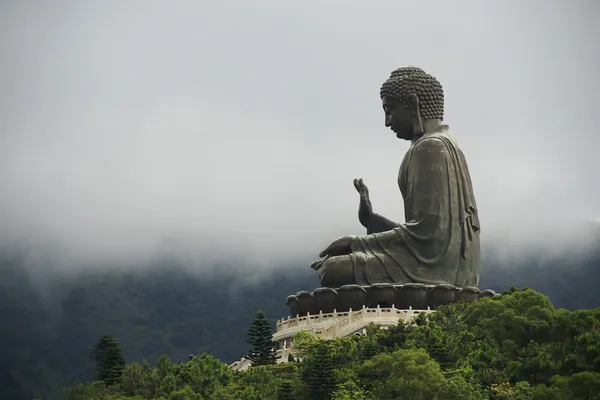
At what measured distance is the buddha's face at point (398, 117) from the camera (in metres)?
45.5

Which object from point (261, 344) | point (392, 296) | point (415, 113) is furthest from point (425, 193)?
point (261, 344)

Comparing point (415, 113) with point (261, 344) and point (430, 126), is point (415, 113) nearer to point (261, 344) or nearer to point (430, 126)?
point (430, 126)

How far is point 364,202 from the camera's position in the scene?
1789 inches

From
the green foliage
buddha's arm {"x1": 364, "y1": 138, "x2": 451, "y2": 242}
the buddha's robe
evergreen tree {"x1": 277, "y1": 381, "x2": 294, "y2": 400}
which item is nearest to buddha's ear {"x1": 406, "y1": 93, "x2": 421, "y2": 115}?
the buddha's robe

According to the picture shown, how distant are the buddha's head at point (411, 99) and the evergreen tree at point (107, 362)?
9683mm

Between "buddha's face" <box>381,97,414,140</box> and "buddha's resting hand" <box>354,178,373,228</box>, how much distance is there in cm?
153

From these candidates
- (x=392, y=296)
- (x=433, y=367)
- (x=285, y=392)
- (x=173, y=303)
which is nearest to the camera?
(x=433, y=367)

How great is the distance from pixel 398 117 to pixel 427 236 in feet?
10.2

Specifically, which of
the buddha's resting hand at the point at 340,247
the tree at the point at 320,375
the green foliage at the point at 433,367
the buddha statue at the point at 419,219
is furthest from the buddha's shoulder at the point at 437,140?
the tree at the point at 320,375

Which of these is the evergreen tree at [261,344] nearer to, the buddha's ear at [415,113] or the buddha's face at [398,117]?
the buddha's ear at [415,113]

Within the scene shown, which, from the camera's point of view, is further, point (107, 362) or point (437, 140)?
point (437, 140)

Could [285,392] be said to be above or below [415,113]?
below

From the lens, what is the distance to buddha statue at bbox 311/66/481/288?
43625 millimetres

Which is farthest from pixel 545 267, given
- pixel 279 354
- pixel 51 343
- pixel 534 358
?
pixel 534 358
